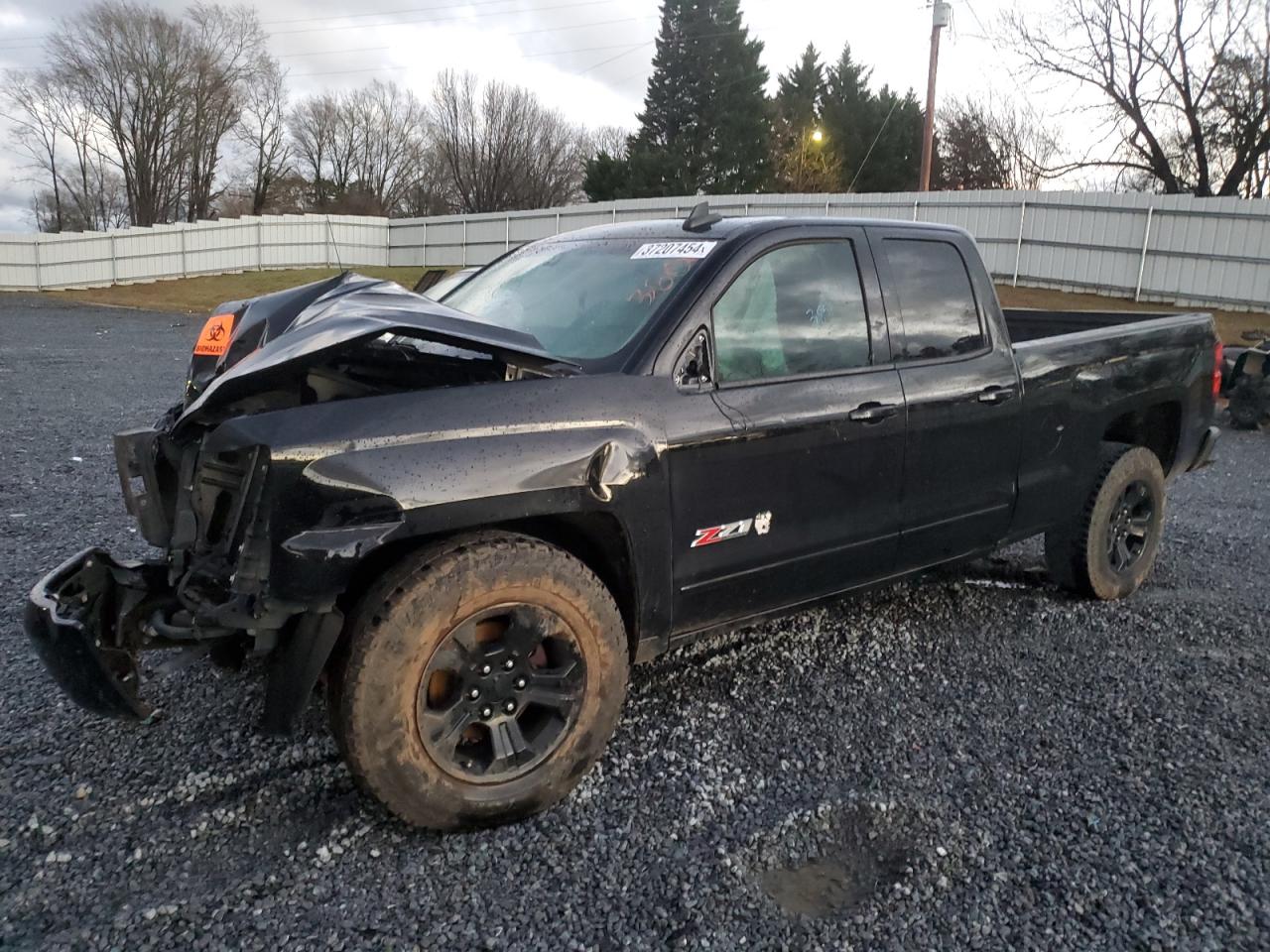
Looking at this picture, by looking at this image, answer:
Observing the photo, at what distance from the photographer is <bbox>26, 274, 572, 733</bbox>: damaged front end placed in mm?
2328

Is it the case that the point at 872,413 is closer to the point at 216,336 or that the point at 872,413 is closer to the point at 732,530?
the point at 732,530

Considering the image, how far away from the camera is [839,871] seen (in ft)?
8.29

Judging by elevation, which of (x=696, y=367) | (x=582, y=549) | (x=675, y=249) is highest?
(x=675, y=249)

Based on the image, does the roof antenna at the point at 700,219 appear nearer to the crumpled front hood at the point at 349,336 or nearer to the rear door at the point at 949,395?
the rear door at the point at 949,395

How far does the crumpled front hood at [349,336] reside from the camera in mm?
2496

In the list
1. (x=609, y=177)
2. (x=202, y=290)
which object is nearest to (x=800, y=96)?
(x=609, y=177)

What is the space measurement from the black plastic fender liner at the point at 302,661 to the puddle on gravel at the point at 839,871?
1304 mm

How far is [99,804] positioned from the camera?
269cm

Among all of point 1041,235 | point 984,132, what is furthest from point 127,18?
point 1041,235

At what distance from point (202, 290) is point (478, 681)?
29144 mm

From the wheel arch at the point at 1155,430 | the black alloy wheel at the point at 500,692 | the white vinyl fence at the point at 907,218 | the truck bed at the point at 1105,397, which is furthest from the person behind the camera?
the white vinyl fence at the point at 907,218

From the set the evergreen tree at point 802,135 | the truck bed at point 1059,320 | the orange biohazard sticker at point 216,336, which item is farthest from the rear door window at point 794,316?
the evergreen tree at point 802,135

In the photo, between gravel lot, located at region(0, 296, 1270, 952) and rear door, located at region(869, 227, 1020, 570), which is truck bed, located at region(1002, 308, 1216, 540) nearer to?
rear door, located at region(869, 227, 1020, 570)

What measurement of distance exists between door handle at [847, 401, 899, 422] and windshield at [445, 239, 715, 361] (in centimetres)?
79
